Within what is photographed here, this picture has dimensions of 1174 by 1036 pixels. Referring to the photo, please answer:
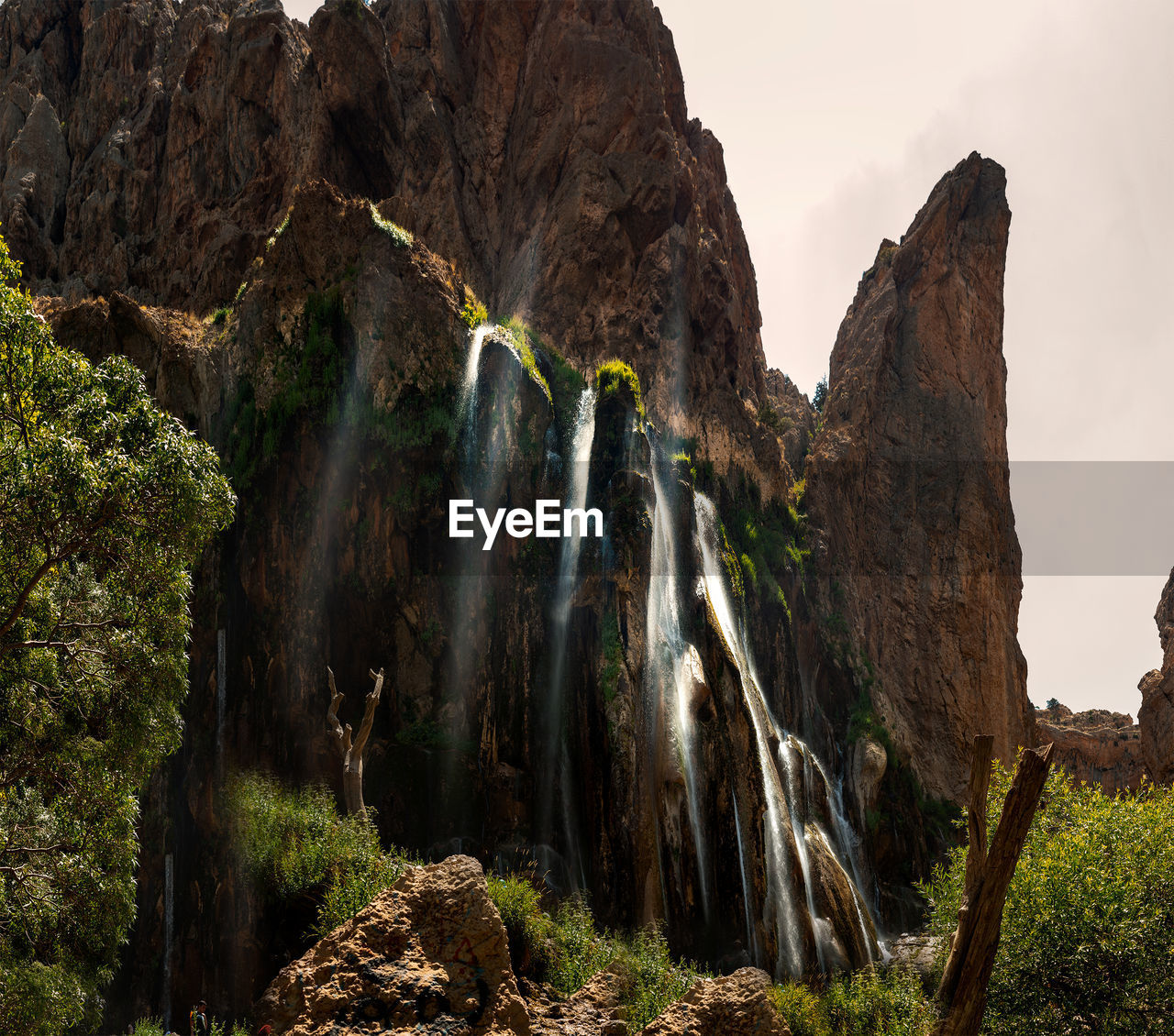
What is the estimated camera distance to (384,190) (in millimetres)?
43250

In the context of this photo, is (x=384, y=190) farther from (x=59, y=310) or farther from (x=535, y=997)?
(x=535, y=997)

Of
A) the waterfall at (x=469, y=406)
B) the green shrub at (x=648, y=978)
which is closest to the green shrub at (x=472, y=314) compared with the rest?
the waterfall at (x=469, y=406)

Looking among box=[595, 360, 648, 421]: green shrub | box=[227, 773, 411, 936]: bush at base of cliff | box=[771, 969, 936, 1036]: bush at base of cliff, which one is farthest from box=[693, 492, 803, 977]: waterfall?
box=[227, 773, 411, 936]: bush at base of cliff

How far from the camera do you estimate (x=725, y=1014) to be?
1012cm

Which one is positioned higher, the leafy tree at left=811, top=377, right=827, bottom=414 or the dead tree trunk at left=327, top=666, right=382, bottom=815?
the leafy tree at left=811, top=377, right=827, bottom=414

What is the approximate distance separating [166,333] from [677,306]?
2126 cm

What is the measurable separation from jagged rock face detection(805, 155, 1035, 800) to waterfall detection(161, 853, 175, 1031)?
27646 mm

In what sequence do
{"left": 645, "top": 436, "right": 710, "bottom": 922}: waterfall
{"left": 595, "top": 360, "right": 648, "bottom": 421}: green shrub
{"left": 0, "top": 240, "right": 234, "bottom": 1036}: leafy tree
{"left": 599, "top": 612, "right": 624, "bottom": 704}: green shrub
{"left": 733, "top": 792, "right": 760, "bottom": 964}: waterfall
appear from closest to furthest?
{"left": 0, "top": 240, "right": 234, "bottom": 1036}: leafy tree
{"left": 733, "top": 792, "right": 760, "bottom": 964}: waterfall
{"left": 645, "top": 436, "right": 710, "bottom": 922}: waterfall
{"left": 599, "top": 612, "right": 624, "bottom": 704}: green shrub
{"left": 595, "top": 360, "right": 648, "bottom": 421}: green shrub

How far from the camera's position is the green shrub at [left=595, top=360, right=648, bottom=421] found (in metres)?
29.2

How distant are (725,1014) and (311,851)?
40.4ft

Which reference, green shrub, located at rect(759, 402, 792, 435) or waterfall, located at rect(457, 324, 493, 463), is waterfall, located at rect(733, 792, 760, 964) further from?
green shrub, located at rect(759, 402, 792, 435)

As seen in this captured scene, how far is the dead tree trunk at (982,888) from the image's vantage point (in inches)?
470

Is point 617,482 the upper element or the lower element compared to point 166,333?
lower

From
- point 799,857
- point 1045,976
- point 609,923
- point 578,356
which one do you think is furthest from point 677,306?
point 1045,976
